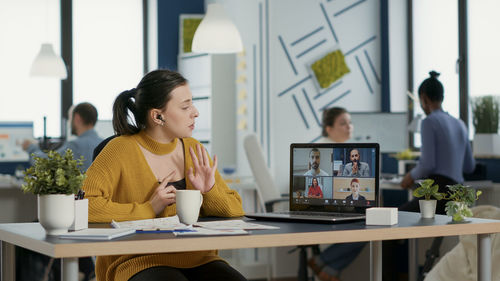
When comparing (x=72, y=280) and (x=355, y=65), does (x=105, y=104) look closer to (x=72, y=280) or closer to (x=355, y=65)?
(x=355, y=65)

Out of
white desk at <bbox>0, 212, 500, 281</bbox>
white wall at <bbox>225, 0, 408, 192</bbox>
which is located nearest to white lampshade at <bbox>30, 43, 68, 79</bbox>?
white wall at <bbox>225, 0, 408, 192</bbox>

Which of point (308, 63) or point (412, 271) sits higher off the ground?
point (308, 63)

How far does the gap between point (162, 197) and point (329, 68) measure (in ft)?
14.9

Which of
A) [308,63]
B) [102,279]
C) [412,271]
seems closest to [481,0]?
[308,63]

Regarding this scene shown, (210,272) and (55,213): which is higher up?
(55,213)

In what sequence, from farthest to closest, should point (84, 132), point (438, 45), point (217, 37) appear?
1. point (438, 45)
2. point (84, 132)
3. point (217, 37)

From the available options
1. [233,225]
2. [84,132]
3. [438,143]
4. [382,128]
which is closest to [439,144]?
[438,143]

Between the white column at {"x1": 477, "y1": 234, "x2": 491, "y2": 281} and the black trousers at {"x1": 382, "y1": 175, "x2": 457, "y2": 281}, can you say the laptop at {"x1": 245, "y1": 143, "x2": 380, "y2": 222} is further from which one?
the black trousers at {"x1": 382, "y1": 175, "x2": 457, "y2": 281}

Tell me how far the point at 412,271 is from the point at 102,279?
3.29 meters

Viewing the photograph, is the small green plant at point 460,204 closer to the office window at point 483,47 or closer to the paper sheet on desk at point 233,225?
the paper sheet on desk at point 233,225

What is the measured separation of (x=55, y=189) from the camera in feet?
6.26

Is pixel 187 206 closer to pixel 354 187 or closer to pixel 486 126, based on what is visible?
pixel 354 187

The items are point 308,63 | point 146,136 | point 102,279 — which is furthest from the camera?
point 308,63

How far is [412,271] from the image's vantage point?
206 inches
